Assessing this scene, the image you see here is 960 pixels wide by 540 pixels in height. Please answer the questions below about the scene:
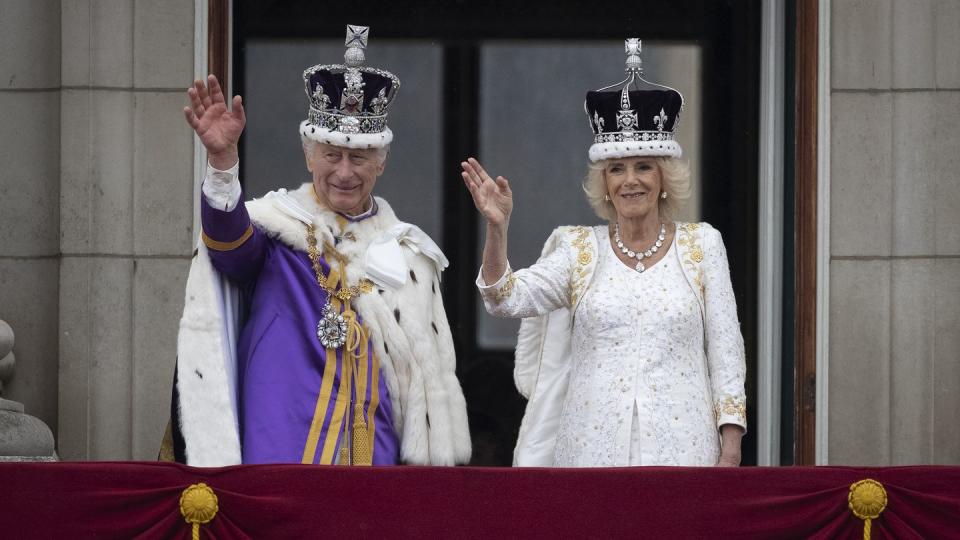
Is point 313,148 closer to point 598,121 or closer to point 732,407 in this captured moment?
point 598,121

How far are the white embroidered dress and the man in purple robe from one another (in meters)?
0.32

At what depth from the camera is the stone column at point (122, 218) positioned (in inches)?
231

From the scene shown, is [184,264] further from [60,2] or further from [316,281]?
[316,281]

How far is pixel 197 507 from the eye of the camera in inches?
143

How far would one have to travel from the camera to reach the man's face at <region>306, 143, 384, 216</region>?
15.0 ft

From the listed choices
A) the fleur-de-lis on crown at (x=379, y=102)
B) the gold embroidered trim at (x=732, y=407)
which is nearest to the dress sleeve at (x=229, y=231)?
the fleur-de-lis on crown at (x=379, y=102)

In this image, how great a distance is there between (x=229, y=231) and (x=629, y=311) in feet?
3.92

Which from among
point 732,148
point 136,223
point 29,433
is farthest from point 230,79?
point 732,148

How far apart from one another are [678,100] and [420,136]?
210 centimetres

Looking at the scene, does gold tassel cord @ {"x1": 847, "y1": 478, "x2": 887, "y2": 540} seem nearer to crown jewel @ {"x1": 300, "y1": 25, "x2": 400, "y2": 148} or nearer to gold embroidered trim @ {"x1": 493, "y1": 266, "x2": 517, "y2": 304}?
gold embroidered trim @ {"x1": 493, "y1": 266, "x2": 517, "y2": 304}

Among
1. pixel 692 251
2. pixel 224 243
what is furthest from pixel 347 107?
pixel 692 251

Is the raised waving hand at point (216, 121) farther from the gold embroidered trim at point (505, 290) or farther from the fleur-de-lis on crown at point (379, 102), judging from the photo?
the gold embroidered trim at point (505, 290)

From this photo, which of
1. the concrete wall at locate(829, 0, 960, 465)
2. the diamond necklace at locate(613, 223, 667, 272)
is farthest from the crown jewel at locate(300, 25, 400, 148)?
the concrete wall at locate(829, 0, 960, 465)

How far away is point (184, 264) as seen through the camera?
19.4 feet
